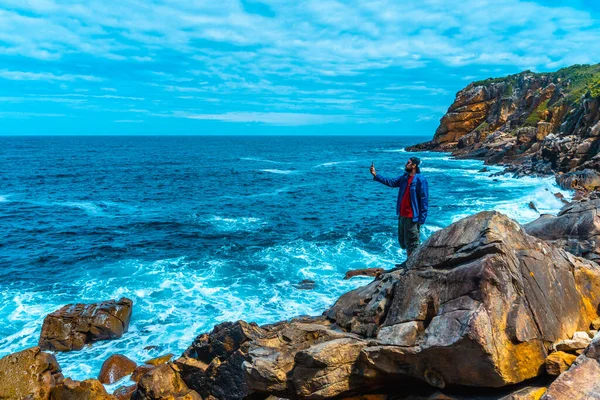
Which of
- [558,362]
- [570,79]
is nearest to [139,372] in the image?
[558,362]

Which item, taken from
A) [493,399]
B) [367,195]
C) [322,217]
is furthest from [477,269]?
[367,195]

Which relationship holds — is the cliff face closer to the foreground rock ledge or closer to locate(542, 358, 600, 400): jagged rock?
the foreground rock ledge

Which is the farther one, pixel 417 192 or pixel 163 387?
pixel 163 387

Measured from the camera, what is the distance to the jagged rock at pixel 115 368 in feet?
54.2

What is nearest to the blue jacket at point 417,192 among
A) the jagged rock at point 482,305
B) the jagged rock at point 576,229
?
the jagged rock at point 482,305

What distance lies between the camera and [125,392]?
15.5m

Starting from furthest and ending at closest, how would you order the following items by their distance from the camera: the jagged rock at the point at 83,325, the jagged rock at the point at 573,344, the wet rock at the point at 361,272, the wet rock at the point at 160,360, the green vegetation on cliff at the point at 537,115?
the green vegetation on cliff at the point at 537,115
the wet rock at the point at 361,272
the jagged rock at the point at 83,325
the wet rock at the point at 160,360
the jagged rock at the point at 573,344

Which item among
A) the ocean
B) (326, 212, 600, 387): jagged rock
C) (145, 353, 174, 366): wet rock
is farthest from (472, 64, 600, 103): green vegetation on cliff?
(145, 353, 174, 366): wet rock

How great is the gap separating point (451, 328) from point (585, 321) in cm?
368

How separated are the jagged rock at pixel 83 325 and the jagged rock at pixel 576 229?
18.2 m

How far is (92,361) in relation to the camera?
712 inches

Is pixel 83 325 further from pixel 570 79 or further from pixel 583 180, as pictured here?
pixel 570 79

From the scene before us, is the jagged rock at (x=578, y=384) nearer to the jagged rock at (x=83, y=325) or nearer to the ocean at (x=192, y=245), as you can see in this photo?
the ocean at (x=192, y=245)

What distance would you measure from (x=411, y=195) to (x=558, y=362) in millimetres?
6206
